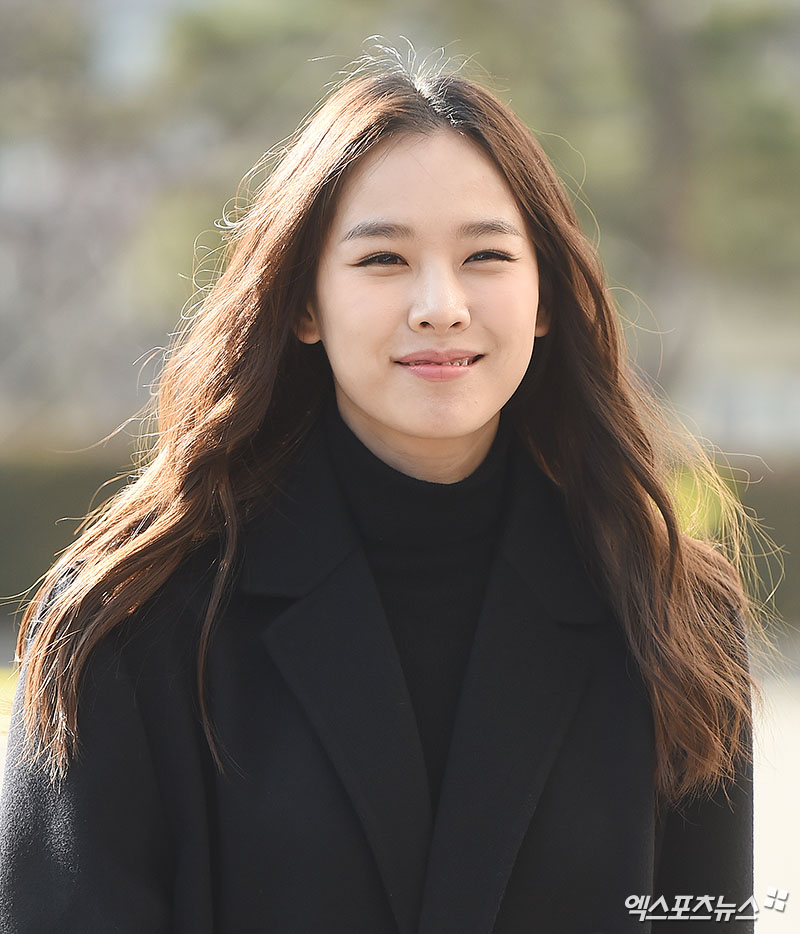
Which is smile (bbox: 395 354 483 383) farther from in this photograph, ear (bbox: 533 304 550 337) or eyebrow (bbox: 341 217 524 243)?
ear (bbox: 533 304 550 337)

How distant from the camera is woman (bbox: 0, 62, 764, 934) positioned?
1.87 meters

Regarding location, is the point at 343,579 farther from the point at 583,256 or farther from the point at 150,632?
the point at 583,256

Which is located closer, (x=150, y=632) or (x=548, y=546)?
(x=150, y=632)

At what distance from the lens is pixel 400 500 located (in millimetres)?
2137

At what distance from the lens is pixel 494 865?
189 centimetres

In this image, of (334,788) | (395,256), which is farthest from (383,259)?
(334,788)

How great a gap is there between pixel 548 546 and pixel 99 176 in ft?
35.2

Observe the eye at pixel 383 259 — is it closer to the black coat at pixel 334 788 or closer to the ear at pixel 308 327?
the ear at pixel 308 327

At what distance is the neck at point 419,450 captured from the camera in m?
2.15

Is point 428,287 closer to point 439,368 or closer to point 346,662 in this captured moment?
point 439,368

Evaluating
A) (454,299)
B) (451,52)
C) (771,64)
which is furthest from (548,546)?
(771,64)

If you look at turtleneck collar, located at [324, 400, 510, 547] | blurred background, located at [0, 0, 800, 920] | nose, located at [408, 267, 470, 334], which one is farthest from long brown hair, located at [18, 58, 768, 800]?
blurred background, located at [0, 0, 800, 920]

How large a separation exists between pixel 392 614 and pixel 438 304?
0.52 metres

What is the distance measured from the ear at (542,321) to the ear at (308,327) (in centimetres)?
38
